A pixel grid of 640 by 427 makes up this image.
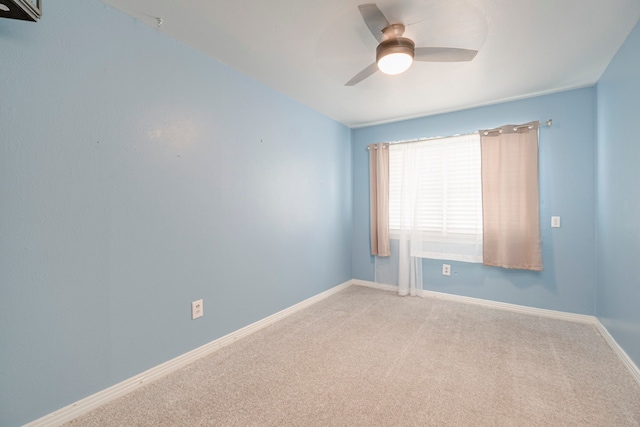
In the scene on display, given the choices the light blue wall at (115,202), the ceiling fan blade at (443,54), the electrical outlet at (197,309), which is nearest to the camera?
the light blue wall at (115,202)

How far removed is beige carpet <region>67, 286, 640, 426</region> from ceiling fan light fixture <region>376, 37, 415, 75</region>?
80.9 inches

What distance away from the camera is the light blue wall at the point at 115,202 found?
4.64ft

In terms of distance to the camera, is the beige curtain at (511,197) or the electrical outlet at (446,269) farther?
the electrical outlet at (446,269)

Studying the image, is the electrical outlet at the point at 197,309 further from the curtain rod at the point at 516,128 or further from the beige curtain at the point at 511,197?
the curtain rod at the point at 516,128

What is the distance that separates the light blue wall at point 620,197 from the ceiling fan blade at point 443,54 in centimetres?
110

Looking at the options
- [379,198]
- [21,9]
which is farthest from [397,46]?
[379,198]

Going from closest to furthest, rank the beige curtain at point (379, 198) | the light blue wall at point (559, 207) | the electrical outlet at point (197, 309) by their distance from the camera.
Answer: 1. the electrical outlet at point (197, 309)
2. the light blue wall at point (559, 207)
3. the beige curtain at point (379, 198)

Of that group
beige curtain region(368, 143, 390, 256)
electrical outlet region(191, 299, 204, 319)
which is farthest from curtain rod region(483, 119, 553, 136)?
electrical outlet region(191, 299, 204, 319)

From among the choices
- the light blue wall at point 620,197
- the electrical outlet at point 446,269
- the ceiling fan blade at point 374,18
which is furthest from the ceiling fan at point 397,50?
the electrical outlet at point 446,269

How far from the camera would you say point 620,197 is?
2.17 m

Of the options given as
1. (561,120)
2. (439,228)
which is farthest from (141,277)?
(561,120)

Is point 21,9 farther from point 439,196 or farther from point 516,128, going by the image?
point 516,128

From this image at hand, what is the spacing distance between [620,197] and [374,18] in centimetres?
224

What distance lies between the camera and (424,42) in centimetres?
207
